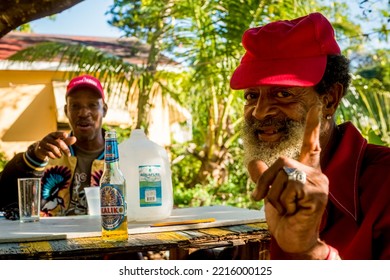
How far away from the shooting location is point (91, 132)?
315 centimetres

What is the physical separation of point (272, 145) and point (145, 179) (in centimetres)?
59

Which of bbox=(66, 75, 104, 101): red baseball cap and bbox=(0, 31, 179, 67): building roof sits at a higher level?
bbox=(0, 31, 179, 67): building roof

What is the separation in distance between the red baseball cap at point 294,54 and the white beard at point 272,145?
12 cm

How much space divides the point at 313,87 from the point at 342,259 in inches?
18.9

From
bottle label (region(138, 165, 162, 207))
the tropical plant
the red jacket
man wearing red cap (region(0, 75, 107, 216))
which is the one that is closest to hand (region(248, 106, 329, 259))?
the red jacket

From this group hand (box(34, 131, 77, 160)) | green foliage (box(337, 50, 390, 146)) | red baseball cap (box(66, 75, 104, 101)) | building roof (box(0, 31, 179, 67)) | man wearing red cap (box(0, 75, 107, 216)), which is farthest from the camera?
building roof (box(0, 31, 179, 67))

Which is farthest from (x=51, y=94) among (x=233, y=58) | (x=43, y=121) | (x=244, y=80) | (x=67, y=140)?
(x=244, y=80)

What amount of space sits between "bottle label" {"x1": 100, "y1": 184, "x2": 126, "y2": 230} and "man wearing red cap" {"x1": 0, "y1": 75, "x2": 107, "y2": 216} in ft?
2.39

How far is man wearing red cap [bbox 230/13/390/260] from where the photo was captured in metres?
1.34

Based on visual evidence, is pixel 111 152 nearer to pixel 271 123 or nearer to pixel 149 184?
pixel 149 184

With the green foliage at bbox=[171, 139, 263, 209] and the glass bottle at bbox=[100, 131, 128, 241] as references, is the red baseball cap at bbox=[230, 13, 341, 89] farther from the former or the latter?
the green foliage at bbox=[171, 139, 263, 209]

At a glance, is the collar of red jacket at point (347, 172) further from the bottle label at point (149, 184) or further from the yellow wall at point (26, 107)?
the yellow wall at point (26, 107)

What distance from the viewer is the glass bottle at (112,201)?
5.74 ft

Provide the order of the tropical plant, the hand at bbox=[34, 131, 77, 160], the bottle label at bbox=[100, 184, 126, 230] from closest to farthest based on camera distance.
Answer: the bottle label at bbox=[100, 184, 126, 230] → the hand at bbox=[34, 131, 77, 160] → the tropical plant
